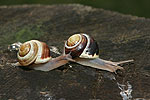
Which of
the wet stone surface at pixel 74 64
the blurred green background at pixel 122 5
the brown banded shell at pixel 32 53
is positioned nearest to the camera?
the wet stone surface at pixel 74 64

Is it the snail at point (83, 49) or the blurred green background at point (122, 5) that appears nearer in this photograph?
the snail at point (83, 49)

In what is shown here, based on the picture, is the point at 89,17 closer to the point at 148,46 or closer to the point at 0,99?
the point at 148,46

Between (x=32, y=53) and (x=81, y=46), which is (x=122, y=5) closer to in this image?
(x=81, y=46)

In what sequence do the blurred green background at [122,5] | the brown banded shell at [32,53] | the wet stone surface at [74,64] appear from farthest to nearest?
the blurred green background at [122,5] → the brown banded shell at [32,53] → the wet stone surface at [74,64]

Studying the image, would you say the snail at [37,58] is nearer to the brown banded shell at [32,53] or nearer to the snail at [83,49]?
the brown banded shell at [32,53]

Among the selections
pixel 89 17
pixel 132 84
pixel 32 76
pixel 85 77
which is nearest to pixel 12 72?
pixel 32 76

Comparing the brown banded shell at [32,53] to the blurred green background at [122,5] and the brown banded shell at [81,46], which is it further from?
the blurred green background at [122,5]

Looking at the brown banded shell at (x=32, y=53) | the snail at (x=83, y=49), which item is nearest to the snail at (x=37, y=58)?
the brown banded shell at (x=32, y=53)

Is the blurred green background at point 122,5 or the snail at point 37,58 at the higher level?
the blurred green background at point 122,5
